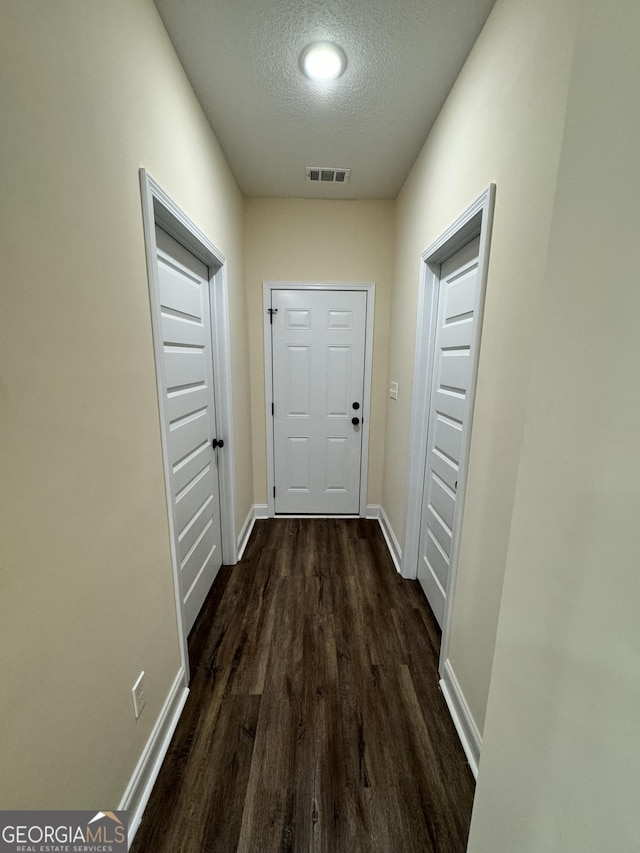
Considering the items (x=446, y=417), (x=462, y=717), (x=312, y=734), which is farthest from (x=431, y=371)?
(x=312, y=734)

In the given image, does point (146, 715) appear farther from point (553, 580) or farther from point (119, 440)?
point (553, 580)

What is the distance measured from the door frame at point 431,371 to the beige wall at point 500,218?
36 millimetres

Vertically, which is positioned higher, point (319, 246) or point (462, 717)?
point (319, 246)

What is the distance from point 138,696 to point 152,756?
27 cm

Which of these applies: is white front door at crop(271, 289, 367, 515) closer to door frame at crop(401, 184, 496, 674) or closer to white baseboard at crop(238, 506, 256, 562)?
white baseboard at crop(238, 506, 256, 562)

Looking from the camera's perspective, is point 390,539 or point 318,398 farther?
point 318,398

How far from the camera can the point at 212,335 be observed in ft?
6.62

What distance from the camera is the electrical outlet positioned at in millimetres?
1030

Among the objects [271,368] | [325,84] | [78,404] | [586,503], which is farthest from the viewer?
[271,368]

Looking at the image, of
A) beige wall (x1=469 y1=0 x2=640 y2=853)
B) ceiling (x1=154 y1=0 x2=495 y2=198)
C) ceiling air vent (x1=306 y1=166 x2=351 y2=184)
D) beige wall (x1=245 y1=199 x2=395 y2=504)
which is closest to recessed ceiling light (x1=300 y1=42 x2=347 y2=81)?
ceiling (x1=154 y1=0 x2=495 y2=198)

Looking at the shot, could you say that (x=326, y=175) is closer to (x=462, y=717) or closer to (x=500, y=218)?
(x=500, y=218)

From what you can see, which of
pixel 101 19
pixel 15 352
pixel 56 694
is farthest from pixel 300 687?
pixel 101 19

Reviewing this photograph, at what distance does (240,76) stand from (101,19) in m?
0.77

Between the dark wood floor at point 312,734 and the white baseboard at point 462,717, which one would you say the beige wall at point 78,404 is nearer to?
the dark wood floor at point 312,734
